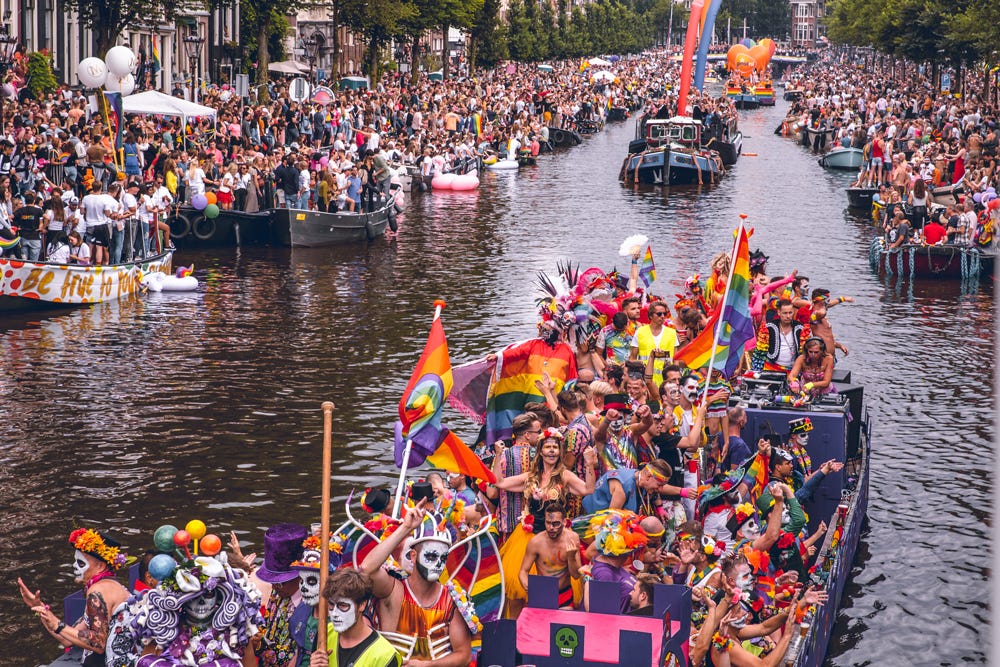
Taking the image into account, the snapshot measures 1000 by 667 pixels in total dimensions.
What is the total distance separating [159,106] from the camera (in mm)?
34906

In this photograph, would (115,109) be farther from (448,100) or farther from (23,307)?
(448,100)

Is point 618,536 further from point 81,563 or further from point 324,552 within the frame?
point 81,563

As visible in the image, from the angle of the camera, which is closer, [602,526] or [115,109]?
[602,526]

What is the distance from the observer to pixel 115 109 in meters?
29.2

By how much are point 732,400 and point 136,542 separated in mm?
5773

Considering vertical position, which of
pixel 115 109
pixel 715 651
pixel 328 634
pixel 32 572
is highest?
pixel 115 109

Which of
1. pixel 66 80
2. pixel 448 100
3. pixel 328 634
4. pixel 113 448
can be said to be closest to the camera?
pixel 328 634

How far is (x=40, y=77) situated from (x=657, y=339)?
98.2 ft

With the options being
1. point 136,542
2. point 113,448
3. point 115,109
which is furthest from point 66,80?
point 136,542

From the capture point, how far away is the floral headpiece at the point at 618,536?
9023 mm

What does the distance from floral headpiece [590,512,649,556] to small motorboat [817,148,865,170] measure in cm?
4690

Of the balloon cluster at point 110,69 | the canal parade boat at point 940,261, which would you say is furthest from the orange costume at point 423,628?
the balloon cluster at point 110,69

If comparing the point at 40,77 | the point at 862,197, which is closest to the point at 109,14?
the point at 40,77

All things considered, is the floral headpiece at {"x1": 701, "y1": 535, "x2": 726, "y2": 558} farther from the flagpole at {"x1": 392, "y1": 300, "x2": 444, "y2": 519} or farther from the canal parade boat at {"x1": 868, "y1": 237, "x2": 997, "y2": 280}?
the canal parade boat at {"x1": 868, "y1": 237, "x2": 997, "y2": 280}
